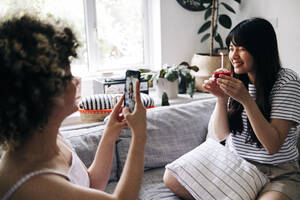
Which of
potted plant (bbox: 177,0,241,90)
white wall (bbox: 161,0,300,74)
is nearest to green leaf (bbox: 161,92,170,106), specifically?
potted plant (bbox: 177,0,241,90)

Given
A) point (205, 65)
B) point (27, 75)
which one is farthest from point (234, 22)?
point (27, 75)

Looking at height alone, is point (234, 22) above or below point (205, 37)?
above

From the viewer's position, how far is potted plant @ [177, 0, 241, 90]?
8.65 ft

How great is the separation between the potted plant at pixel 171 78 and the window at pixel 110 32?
629 mm

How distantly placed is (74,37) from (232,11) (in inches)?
92.9

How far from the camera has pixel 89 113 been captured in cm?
204

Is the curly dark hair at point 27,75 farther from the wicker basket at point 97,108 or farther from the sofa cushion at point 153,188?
the wicker basket at point 97,108

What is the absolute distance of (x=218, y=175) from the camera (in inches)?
52.6

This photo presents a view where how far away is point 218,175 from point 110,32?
190 centimetres

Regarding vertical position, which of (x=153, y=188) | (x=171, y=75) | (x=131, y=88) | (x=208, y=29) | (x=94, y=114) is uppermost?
(x=208, y=29)

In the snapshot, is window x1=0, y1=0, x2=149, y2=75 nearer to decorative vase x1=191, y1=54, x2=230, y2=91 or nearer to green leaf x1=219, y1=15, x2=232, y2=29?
decorative vase x1=191, y1=54, x2=230, y2=91

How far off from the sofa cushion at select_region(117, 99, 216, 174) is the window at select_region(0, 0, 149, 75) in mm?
1133

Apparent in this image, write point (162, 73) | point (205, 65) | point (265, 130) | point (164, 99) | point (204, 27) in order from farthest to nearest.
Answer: point (204, 27) < point (205, 65) < point (162, 73) < point (164, 99) < point (265, 130)

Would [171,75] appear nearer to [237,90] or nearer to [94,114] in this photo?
[94,114]
